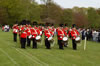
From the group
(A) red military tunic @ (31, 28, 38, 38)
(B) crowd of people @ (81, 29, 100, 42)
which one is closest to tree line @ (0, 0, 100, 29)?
(B) crowd of people @ (81, 29, 100, 42)

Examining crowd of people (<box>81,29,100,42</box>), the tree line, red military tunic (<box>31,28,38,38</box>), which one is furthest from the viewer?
the tree line

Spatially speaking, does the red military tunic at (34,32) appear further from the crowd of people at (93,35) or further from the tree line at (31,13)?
the tree line at (31,13)

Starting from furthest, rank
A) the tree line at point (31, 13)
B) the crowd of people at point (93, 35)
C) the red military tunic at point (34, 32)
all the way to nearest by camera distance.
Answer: the tree line at point (31, 13)
the crowd of people at point (93, 35)
the red military tunic at point (34, 32)

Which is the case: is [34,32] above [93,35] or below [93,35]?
above

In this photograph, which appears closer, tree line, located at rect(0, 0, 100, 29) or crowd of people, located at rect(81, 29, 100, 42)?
crowd of people, located at rect(81, 29, 100, 42)

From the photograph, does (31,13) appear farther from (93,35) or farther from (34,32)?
(34,32)

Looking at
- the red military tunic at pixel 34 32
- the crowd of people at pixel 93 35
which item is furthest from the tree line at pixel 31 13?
the red military tunic at pixel 34 32

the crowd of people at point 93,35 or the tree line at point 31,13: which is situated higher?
the tree line at point 31,13

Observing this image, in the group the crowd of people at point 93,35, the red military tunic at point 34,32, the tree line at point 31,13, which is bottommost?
the crowd of people at point 93,35

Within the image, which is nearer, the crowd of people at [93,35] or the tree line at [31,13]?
the crowd of people at [93,35]

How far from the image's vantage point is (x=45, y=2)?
7056 cm

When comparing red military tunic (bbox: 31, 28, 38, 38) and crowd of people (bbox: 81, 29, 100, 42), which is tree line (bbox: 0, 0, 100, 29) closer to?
crowd of people (bbox: 81, 29, 100, 42)

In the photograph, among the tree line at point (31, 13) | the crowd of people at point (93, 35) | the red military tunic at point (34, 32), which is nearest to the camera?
the red military tunic at point (34, 32)

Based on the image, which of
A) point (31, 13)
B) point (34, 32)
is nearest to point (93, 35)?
point (34, 32)
